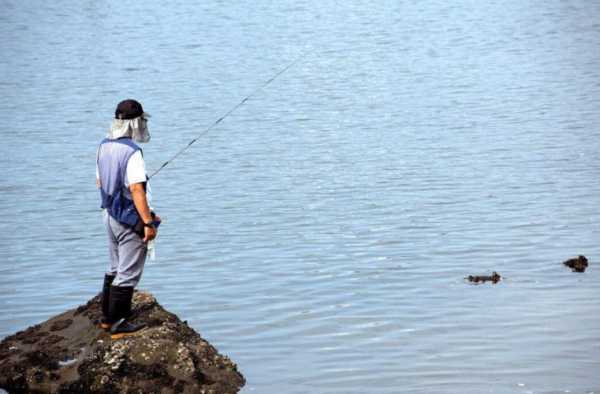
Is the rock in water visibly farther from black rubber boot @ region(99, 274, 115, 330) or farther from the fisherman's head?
the fisherman's head

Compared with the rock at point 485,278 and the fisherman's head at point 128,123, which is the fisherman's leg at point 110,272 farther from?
the rock at point 485,278

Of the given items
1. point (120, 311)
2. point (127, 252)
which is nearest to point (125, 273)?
point (127, 252)

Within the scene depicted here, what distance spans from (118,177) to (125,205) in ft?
0.77

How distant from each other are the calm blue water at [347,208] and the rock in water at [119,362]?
594 mm

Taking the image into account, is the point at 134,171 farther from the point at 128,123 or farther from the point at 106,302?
the point at 106,302

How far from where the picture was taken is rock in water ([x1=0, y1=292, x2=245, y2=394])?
35.6ft

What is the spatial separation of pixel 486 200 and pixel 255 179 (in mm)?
4644

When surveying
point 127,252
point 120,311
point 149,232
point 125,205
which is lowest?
point 120,311

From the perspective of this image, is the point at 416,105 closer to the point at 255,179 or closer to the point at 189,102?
the point at 189,102

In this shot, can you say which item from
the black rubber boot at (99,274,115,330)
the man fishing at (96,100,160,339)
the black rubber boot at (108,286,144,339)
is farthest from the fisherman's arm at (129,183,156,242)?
the black rubber boot at (99,274,115,330)

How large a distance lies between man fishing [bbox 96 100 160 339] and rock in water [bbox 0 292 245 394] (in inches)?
8.8

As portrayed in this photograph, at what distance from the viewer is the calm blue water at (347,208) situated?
41.5 ft

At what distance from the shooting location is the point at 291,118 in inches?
1233

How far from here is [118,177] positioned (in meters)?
10.8
